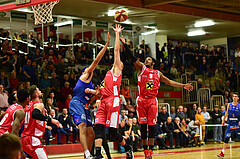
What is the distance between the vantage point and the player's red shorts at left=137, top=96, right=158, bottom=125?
890 centimetres

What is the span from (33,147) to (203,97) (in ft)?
59.0

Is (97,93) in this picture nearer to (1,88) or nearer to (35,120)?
(35,120)

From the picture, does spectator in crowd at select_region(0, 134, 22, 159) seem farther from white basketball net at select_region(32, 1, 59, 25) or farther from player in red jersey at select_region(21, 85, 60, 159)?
white basketball net at select_region(32, 1, 59, 25)

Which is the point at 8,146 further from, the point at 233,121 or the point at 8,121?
the point at 233,121

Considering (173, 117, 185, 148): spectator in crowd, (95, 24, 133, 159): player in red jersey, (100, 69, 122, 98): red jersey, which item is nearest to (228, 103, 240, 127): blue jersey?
(173, 117, 185, 148): spectator in crowd

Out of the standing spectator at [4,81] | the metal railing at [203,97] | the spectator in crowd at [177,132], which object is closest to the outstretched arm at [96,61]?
the standing spectator at [4,81]

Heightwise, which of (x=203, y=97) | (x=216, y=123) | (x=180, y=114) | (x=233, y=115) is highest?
(x=233, y=115)

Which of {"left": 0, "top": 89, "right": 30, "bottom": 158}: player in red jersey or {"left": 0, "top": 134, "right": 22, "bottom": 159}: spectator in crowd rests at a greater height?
{"left": 0, "top": 134, "right": 22, "bottom": 159}: spectator in crowd

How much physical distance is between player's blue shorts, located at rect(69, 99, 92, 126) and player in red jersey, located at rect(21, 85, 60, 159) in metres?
1.56

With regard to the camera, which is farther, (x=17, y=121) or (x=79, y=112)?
(x=79, y=112)

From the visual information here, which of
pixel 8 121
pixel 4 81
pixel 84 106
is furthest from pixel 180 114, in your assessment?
pixel 8 121

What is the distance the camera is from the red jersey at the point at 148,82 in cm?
896

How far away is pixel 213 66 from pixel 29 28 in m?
12.9

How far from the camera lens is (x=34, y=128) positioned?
19.7 ft
